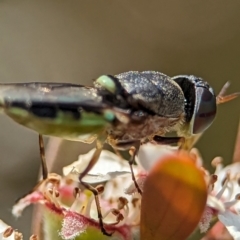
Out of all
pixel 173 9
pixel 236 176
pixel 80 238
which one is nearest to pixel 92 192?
pixel 80 238

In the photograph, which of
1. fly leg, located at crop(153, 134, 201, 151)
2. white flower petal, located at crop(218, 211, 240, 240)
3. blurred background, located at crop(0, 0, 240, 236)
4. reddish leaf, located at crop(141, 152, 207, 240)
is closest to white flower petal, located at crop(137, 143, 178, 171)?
fly leg, located at crop(153, 134, 201, 151)

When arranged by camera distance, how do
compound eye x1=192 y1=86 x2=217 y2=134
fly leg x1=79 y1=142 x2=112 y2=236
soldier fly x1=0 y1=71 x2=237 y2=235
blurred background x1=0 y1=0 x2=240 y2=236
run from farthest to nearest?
blurred background x1=0 y1=0 x2=240 y2=236, compound eye x1=192 y1=86 x2=217 y2=134, fly leg x1=79 y1=142 x2=112 y2=236, soldier fly x1=0 y1=71 x2=237 y2=235

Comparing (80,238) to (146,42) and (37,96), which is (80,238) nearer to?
(37,96)

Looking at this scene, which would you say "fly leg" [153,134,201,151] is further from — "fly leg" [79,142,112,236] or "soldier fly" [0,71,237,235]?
"fly leg" [79,142,112,236]

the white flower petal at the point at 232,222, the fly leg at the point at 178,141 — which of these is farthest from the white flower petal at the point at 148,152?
the white flower petal at the point at 232,222

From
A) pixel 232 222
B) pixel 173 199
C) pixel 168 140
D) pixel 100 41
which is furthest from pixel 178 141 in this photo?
pixel 100 41

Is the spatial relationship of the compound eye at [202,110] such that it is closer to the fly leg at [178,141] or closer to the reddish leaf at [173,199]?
the fly leg at [178,141]
